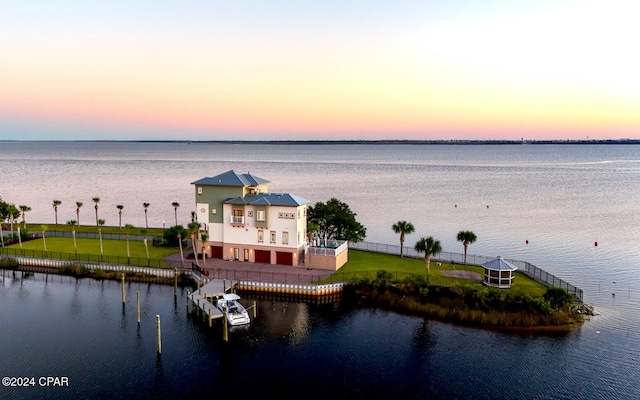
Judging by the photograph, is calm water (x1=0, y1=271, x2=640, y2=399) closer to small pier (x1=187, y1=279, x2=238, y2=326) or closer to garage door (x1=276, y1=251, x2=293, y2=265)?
small pier (x1=187, y1=279, x2=238, y2=326)

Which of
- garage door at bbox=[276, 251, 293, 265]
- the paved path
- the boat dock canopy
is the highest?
garage door at bbox=[276, 251, 293, 265]

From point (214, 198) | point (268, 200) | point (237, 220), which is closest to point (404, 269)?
point (268, 200)

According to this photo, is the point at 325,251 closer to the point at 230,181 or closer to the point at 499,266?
the point at 230,181

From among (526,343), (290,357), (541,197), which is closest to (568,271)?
(526,343)

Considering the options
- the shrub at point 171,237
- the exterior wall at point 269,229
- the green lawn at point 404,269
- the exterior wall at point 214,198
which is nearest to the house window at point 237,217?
the exterior wall at point 269,229

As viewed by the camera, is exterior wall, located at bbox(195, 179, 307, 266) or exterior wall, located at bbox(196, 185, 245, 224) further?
exterior wall, located at bbox(196, 185, 245, 224)

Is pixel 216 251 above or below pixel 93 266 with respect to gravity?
above

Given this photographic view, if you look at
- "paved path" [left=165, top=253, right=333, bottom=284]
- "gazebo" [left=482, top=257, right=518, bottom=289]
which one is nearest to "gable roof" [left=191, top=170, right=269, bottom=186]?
"paved path" [left=165, top=253, right=333, bottom=284]
